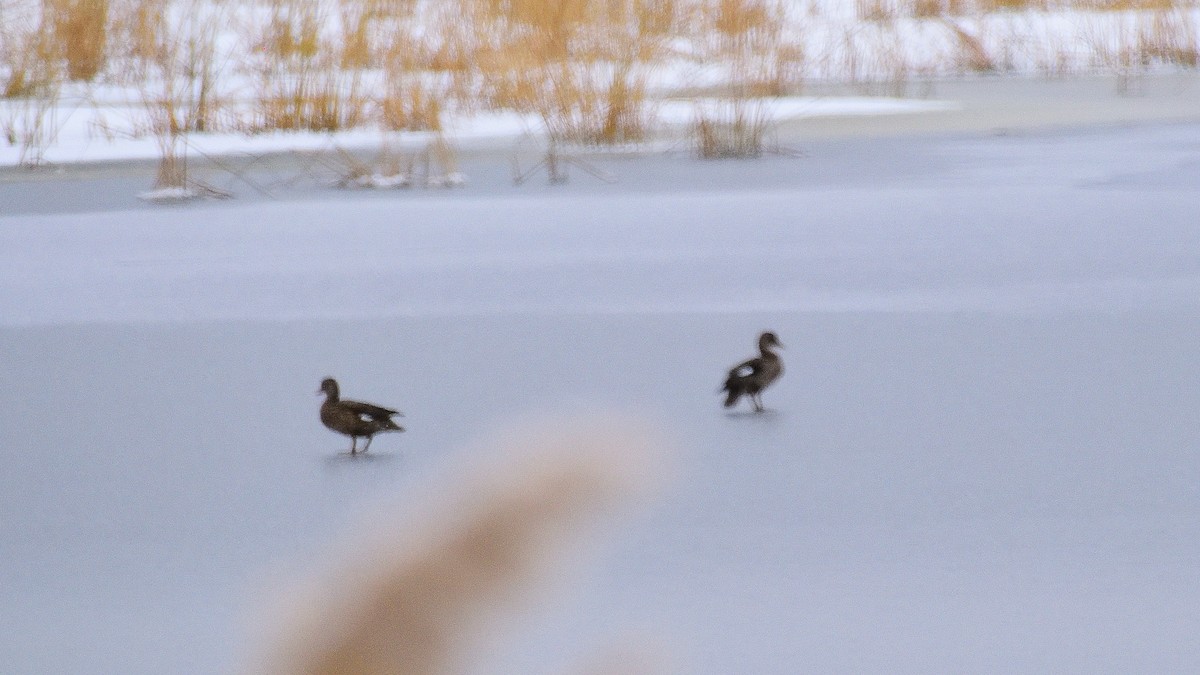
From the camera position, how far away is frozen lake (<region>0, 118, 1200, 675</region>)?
1842mm

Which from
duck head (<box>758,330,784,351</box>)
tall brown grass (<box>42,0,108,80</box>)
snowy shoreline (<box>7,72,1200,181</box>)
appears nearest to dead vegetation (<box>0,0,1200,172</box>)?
tall brown grass (<box>42,0,108,80</box>)

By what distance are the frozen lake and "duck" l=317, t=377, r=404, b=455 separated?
1.9 inches

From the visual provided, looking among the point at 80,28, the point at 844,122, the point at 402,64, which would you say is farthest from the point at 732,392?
the point at 80,28

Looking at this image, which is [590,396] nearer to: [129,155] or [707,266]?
[707,266]

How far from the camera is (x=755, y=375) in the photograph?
295 cm

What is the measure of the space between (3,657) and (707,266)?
312 centimetres

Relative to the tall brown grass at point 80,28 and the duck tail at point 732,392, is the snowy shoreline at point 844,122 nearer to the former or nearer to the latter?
the tall brown grass at point 80,28

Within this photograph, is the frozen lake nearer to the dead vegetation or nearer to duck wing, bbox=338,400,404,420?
duck wing, bbox=338,400,404,420

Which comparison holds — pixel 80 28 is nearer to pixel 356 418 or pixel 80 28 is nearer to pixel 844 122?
pixel 844 122

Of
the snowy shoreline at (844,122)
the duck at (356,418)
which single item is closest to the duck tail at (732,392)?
the duck at (356,418)

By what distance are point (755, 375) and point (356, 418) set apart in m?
0.70

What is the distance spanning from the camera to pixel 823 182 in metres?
6.35

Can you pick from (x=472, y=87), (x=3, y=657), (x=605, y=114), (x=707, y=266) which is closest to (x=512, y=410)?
(x=3, y=657)

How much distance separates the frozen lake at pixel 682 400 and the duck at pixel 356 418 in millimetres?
49
